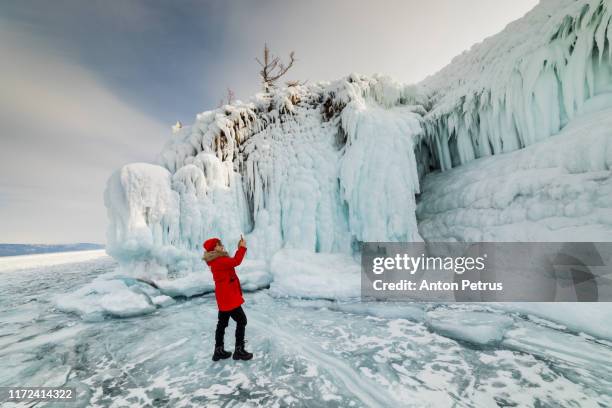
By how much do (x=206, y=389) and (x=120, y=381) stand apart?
1.21m

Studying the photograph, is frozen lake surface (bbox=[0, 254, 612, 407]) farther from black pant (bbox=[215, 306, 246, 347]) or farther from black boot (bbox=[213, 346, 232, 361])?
black pant (bbox=[215, 306, 246, 347])

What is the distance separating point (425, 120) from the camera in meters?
8.95

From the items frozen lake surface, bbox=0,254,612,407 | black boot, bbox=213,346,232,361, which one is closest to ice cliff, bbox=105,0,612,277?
frozen lake surface, bbox=0,254,612,407

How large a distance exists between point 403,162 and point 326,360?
663 cm

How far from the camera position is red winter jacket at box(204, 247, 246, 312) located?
3410 millimetres

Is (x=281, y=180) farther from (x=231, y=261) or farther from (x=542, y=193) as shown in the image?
(x=542, y=193)

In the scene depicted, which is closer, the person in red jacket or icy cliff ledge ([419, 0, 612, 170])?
the person in red jacket

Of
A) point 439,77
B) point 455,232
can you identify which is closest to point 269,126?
point 439,77

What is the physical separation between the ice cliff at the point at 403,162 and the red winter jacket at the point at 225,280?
544 cm

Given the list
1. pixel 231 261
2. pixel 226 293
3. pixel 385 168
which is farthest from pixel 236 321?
pixel 385 168

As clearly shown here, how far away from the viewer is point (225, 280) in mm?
3428

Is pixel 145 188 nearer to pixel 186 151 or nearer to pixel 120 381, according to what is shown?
pixel 186 151

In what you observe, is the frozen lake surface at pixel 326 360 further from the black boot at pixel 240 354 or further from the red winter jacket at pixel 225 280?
the red winter jacket at pixel 225 280

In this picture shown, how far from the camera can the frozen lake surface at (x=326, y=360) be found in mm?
2699
